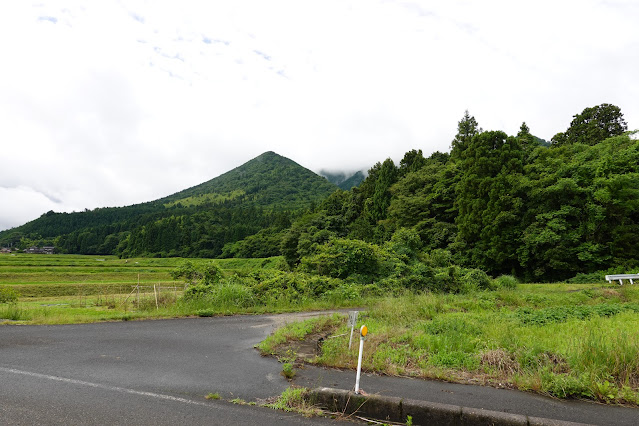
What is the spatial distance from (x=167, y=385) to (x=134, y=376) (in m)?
0.80

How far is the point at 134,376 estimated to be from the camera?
5609mm

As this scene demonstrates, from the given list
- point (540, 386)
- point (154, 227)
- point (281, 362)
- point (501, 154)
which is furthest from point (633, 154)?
point (154, 227)

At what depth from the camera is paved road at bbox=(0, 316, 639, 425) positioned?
13.6 feet

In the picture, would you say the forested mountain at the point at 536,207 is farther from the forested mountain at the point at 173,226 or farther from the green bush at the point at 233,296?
the forested mountain at the point at 173,226

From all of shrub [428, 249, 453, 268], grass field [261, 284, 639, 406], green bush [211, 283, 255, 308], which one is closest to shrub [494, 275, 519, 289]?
shrub [428, 249, 453, 268]

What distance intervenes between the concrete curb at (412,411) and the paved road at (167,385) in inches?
13.4

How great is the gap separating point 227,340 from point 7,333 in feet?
17.8

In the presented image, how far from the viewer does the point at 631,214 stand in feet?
80.1

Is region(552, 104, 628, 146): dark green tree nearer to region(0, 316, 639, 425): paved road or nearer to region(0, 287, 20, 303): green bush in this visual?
region(0, 316, 639, 425): paved road

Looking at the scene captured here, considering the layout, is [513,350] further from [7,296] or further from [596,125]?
[596,125]

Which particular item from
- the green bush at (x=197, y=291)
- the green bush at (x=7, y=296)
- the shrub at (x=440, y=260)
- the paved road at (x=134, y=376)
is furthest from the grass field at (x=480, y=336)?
the shrub at (x=440, y=260)

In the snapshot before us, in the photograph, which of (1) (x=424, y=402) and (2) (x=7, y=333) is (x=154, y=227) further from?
(1) (x=424, y=402)

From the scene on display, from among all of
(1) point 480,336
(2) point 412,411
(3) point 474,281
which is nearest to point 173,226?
(3) point 474,281

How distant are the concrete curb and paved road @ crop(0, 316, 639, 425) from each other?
0.34m
